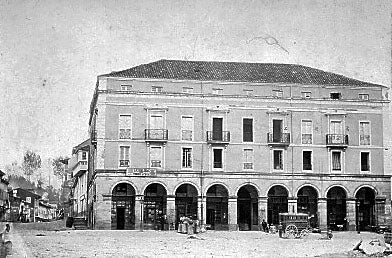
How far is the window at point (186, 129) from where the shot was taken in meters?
13.9

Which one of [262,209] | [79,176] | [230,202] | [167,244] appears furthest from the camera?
[79,176]

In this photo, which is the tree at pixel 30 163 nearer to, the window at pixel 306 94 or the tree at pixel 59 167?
the tree at pixel 59 167

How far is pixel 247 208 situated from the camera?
49.4 feet

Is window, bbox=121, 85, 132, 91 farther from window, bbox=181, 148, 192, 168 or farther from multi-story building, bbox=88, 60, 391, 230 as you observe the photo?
window, bbox=181, 148, 192, 168

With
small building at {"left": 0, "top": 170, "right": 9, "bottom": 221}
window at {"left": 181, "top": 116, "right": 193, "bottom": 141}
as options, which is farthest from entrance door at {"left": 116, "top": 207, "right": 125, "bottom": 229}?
small building at {"left": 0, "top": 170, "right": 9, "bottom": 221}

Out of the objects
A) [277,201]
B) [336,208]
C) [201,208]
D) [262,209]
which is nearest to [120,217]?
[201,208]

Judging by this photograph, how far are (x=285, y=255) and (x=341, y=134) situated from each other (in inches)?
101

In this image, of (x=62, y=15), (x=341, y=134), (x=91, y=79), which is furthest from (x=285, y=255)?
(x=62, y=15)

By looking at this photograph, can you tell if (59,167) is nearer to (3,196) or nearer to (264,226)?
(3,196)

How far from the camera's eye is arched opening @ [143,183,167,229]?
14.2m

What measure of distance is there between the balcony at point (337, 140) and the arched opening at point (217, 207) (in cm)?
204

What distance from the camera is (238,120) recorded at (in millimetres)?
13922

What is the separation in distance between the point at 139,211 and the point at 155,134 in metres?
1.42

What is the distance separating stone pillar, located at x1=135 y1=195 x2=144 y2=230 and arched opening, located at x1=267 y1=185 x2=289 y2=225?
205 centimetres
